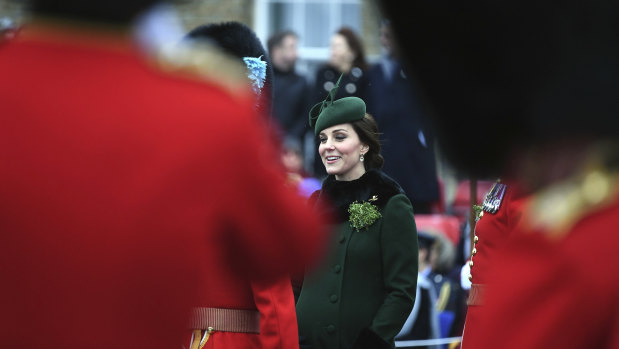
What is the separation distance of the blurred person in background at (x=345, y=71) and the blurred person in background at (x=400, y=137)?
0.36 ft

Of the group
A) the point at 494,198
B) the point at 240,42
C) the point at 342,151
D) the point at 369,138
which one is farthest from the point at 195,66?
the point at 369,138

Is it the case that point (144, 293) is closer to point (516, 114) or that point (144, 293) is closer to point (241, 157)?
point (241, 157)

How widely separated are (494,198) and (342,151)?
3.16ft

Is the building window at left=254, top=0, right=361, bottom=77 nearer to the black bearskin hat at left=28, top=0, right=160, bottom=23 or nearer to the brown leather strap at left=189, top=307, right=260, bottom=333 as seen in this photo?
the brown leather strap at left=189, top=307, right=260, bottom=333

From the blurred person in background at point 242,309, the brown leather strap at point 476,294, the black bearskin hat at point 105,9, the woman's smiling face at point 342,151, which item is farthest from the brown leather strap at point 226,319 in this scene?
the black bearskin hat at point 105,9

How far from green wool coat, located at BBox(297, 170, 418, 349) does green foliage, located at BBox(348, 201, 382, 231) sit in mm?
28

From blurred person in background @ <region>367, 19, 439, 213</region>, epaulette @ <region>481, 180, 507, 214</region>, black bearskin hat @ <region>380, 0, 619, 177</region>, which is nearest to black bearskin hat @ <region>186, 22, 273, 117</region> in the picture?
epaulette @ <region>481, 180, 507, 214</region>

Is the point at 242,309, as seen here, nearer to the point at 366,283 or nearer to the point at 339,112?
the point at 366,283

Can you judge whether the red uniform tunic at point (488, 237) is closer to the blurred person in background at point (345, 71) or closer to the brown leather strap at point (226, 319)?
the brown leather strap at point (226, 319)

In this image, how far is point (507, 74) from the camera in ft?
6.17

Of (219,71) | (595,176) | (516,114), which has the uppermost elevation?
(219,71)

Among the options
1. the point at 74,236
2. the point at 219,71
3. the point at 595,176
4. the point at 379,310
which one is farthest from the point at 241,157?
the point at 379,310

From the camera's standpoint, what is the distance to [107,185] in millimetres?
1972

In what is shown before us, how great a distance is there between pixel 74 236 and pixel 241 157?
0.36 metres
